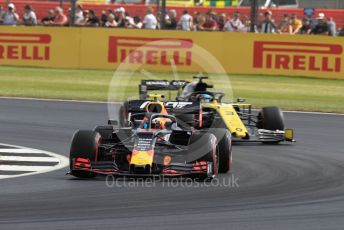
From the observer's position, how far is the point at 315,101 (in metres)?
25.4

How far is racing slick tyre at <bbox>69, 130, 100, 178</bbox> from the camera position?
12445 mm

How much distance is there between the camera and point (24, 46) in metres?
32.2

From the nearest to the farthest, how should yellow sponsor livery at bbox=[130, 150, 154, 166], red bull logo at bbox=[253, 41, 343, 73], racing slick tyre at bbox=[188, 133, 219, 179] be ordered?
yellow sponsor livery at bbox=[130, 150, 154, 166] < racing slick tyre at bbox=[188, 133, 219, 179] < red bull logo at bbox=[253, 41, 343, 73]

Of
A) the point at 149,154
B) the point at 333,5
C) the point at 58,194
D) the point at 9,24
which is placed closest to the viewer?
the point at 58,194

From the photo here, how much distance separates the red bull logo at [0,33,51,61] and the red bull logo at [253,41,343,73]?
6.66 meters

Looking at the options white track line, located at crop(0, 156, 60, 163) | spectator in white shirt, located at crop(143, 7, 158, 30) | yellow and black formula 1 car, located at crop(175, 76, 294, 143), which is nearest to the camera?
white track line, located at crop(0, 156, 60, 163)

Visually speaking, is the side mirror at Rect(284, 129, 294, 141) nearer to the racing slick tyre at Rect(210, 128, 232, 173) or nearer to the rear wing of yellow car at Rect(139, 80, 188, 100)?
the rear wing of yellow car at Rect(139, 80, 188, 100)

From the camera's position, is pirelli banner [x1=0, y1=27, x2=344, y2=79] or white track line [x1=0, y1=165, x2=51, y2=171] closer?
white track line [x1=0, y1=165, x2=51, y2=171]

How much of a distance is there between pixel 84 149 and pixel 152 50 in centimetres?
1895

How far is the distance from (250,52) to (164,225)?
850 inches

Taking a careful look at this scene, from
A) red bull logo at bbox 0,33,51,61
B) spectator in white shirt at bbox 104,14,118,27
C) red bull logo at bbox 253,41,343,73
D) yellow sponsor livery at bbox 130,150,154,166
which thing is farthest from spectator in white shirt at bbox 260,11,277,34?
yellow sponsor livery at bbox 130,150,154,166

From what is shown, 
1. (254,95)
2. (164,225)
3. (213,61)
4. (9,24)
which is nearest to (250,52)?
(213,61)

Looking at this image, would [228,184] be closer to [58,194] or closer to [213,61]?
[58,194]

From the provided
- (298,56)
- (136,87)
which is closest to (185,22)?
(298,56)
